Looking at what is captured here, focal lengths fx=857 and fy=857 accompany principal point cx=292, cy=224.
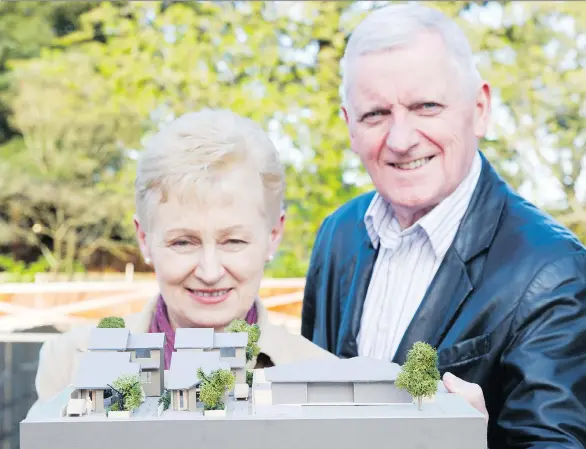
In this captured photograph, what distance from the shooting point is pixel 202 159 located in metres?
2.27

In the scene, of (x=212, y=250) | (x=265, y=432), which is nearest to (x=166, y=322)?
(x=212, y=250)

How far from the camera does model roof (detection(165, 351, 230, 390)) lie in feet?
5.58

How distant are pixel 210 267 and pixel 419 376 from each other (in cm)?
78

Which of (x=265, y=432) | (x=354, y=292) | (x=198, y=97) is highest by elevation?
(x=198, y=97)

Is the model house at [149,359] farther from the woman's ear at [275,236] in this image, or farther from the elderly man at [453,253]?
the elderly man at [453,253]

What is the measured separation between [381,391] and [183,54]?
5802 millimetres

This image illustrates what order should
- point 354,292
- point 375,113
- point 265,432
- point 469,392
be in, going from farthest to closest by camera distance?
point 354,292
point 375,113
point 469,392
point 265,432

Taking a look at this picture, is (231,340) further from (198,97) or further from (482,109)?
(198,97)

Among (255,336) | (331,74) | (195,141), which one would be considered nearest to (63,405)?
(255,336)

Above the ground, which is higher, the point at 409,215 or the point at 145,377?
the point at 409,215

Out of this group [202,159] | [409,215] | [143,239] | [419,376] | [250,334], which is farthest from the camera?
[409,215]

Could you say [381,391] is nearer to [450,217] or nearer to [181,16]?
[450,217]

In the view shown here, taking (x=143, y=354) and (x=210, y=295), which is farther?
(x=210, y=295)

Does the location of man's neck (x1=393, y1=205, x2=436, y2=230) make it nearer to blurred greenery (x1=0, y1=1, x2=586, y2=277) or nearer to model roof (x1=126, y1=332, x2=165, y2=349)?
model roof (x1=126, y1=332, x2=165, y2=349)
